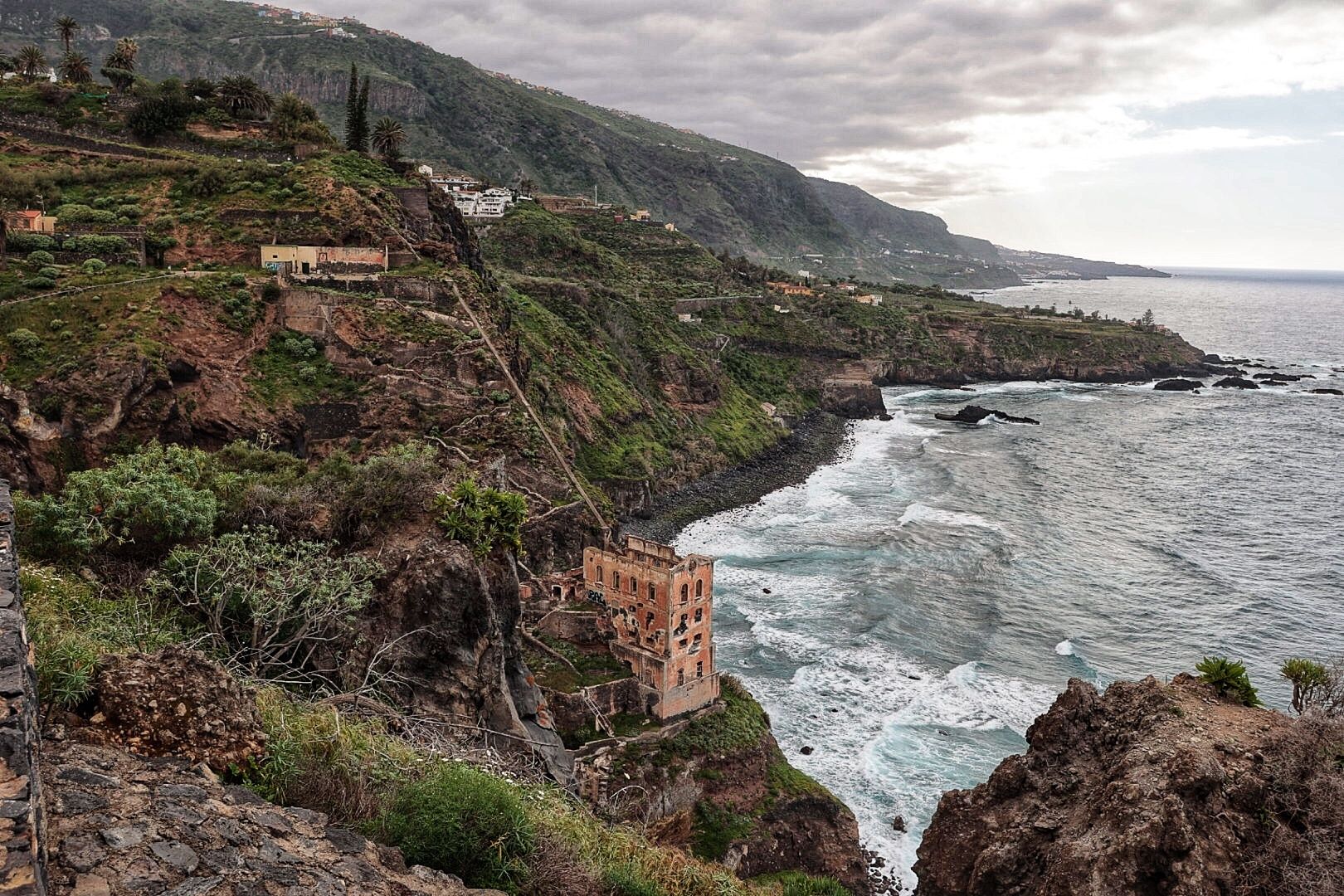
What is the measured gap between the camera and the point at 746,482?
7775cm

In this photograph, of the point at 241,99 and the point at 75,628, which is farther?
the point at 241,99

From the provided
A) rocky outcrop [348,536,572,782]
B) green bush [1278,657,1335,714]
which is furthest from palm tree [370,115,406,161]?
green bush [1278,657,1335,714]

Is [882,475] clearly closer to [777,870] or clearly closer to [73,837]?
[777,870]

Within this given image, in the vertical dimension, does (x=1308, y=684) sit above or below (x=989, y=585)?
above

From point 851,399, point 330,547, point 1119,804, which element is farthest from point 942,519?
point 330,547

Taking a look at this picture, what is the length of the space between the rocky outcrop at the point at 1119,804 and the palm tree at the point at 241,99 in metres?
67.6

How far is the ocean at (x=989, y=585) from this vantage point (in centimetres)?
3844

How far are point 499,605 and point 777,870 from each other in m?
14.6

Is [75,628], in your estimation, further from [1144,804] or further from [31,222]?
[31,222]

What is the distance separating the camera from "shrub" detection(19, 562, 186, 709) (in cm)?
841

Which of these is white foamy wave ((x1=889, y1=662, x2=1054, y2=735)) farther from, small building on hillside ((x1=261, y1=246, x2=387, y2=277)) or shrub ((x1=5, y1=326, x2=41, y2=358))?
shrub ((x1=5, y1=326, x2=41, y2=358))

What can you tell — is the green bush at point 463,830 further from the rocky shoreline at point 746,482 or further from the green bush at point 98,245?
the rocky shoreline at point 746,482

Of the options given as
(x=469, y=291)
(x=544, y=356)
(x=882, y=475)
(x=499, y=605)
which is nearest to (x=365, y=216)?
(x=469, y=291)

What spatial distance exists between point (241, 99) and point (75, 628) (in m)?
64.4
